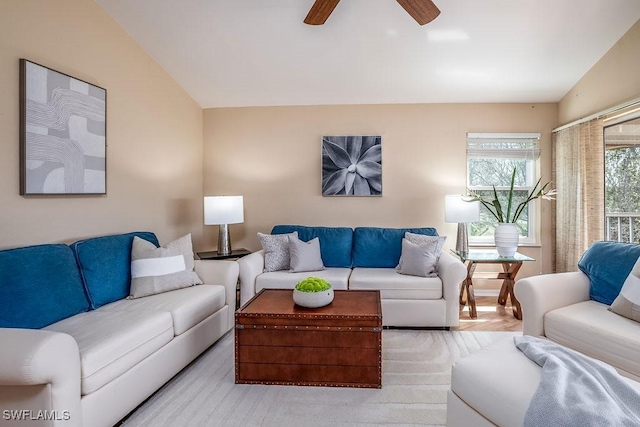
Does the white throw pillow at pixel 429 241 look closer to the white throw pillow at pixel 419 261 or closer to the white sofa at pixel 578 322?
the white throw pillow at pixel 419 261

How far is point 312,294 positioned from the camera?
8.11 feet

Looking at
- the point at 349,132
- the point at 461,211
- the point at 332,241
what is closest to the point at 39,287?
the point at 332,241

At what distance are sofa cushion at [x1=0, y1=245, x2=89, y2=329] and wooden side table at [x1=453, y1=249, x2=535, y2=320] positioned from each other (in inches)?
130

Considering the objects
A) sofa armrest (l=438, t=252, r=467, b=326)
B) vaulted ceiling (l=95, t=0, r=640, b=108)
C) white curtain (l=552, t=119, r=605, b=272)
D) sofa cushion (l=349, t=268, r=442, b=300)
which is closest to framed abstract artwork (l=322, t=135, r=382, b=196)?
vaulted ceiling (l=95, t=0, r=640, b=108)

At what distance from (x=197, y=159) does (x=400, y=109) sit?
2533 millimetres

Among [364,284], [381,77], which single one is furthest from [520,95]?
[364,284]

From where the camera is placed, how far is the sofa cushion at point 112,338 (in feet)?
5.74

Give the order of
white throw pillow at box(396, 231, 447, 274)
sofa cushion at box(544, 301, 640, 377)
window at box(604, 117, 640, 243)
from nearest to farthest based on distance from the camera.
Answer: sofa cushion at box(544, 301, 640, 377) → window at box(604, 117, 640, 243) → white throw pillow at box(396, 231, 447, 274)

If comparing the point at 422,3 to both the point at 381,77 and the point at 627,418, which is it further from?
the point at 627,418

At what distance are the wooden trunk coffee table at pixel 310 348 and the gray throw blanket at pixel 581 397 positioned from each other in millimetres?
1004

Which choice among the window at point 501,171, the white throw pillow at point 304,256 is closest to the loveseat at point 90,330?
the white throw pillow at point 304,256

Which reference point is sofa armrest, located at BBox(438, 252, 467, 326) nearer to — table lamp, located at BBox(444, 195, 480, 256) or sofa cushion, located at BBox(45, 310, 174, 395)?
table lamp, located at BBox(444, 195, 480, 256)

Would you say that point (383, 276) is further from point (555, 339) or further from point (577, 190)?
point (577, 190)

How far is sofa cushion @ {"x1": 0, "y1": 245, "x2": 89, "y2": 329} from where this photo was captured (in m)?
1.98
